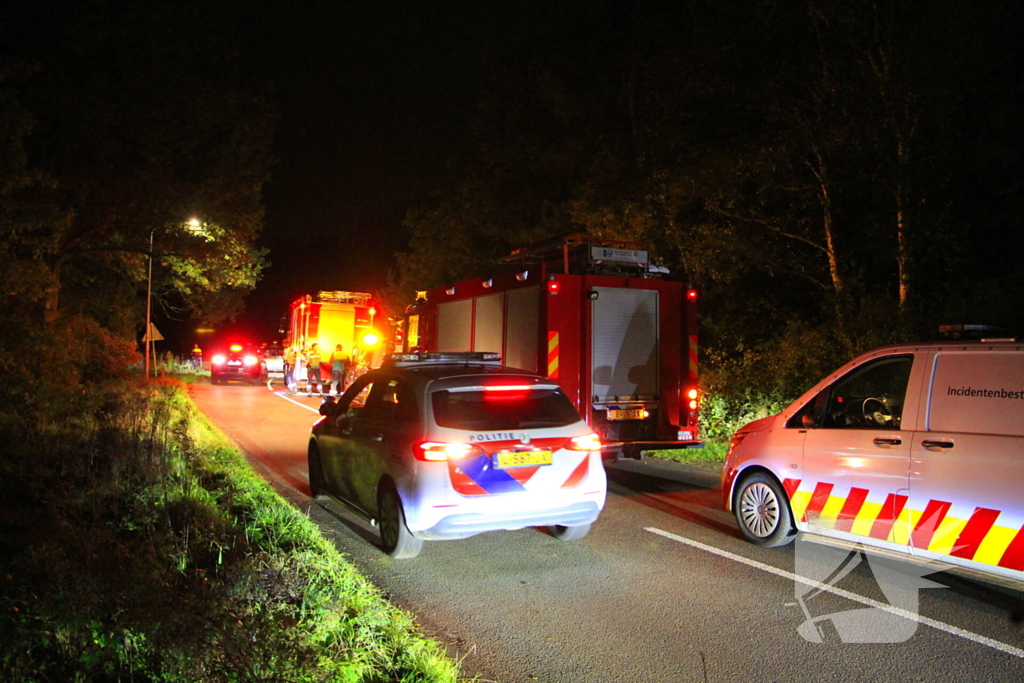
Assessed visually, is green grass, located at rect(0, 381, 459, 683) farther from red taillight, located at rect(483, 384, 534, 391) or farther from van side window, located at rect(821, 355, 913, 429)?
van side window, located at rect(821, 355, 913, 429)

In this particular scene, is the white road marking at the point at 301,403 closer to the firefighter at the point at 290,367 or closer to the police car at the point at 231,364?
the firefighter at the point at 290,367

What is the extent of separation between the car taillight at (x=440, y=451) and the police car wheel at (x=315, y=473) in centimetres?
285

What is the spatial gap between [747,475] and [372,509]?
11.0ft

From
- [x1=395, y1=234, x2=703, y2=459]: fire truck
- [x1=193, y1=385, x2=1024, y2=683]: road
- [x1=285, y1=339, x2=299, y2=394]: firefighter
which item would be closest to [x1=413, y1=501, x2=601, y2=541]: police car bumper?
[x1=193, y1=385, x2=1024, y2=683]: road

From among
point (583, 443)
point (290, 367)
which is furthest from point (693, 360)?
point (290, 367)

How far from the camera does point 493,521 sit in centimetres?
593

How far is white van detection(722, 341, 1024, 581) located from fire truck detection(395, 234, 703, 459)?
3.61 meters

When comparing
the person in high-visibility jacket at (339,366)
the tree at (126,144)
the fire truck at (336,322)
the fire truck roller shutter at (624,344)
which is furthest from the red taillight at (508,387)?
the fire truck at (336,322)

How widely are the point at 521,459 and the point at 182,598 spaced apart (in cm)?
280

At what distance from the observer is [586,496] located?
6.30 m

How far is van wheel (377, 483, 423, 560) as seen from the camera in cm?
612

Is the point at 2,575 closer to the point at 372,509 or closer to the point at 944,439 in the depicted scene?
the point at 372,509

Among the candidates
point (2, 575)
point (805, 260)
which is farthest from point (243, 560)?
point (805, 260)

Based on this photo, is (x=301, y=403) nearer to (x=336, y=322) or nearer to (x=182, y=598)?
(x=336, y=322)
